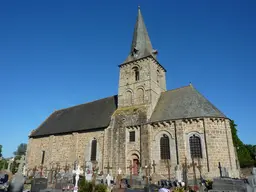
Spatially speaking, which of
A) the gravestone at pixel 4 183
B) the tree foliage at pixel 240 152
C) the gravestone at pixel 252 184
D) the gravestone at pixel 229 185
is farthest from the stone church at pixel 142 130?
the tree foliage at pixel 240 152

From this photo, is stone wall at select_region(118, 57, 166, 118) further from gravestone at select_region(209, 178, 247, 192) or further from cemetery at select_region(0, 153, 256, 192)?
gravestone at select_region(209, 178, 247, 192)

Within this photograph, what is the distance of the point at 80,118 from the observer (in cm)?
2802

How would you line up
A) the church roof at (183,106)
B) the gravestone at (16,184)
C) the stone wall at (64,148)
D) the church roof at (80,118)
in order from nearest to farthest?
the gravestone at (16,184) → the church roof at (183,106) → the stone wall at (64,148) → the church roof at (80,118)

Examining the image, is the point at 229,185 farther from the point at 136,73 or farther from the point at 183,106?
the point at 136,73

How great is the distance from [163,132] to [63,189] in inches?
424

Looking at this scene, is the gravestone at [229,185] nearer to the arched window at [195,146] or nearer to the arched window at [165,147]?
the arched window at [195,146]

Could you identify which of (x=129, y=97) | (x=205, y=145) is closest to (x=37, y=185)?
(x=205, y=145)

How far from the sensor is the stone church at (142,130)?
18609 millimetres

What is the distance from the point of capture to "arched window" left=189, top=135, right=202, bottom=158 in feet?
60.7

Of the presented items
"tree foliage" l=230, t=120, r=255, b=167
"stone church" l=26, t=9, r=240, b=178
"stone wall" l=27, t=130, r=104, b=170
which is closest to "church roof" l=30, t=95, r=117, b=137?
"stone church" l=26, t=9, r=240, b=178

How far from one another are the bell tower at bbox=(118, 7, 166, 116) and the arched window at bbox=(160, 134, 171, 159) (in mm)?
3204

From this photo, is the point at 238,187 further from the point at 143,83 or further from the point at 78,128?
the point at 78,128

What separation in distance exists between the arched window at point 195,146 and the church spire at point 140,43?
12105 millimetres

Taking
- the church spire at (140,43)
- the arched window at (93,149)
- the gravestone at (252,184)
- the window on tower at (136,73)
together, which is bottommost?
the gravestone at (252,184)
